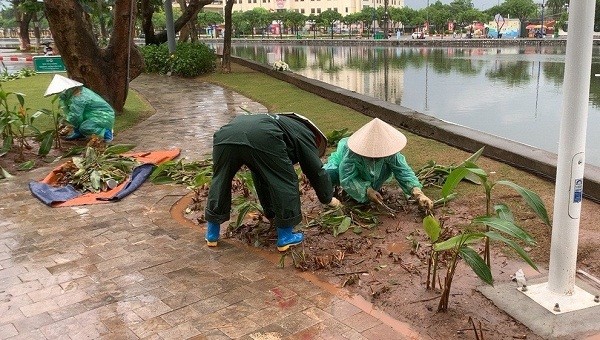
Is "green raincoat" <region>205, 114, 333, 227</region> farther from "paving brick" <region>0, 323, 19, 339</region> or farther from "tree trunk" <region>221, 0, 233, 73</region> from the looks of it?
"tree trunk" <region>221, 0, 233, 73</region>

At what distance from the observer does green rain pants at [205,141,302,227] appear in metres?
3.66

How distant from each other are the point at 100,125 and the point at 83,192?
2.24m

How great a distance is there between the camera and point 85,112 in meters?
7.53

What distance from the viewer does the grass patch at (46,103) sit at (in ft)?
30.5

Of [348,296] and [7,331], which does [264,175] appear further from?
[7,331]

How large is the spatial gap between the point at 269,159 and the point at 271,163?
0.03m

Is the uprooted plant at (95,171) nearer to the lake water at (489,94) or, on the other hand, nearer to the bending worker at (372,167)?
the bending worker at (372,167)

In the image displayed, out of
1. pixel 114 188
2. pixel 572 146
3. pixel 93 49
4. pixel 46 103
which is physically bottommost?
pixel 114 188

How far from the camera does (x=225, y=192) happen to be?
3.87 metres

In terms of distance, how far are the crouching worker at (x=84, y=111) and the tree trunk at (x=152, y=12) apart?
37.8ft

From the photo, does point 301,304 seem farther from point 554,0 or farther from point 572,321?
point 554,0

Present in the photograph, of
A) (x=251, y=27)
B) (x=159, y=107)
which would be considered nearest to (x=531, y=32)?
(x=251, y=27)

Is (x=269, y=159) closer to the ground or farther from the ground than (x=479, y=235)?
farther from the ground

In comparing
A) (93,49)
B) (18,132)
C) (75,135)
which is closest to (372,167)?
(75,135)
